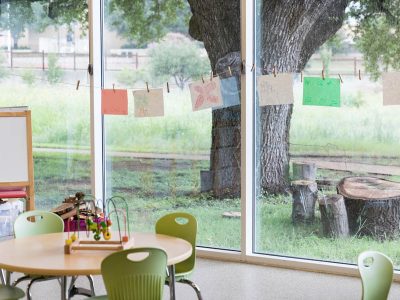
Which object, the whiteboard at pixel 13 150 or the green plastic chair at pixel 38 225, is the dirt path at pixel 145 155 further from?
the green plastic chair at pixel 38 225

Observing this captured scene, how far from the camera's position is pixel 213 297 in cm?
573

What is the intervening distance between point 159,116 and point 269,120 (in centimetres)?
106

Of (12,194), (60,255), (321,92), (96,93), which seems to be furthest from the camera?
(96,93)

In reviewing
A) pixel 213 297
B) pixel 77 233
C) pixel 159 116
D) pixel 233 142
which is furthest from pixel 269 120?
pixel 77 233

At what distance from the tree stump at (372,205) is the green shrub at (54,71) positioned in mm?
2932

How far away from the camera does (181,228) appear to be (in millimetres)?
5199

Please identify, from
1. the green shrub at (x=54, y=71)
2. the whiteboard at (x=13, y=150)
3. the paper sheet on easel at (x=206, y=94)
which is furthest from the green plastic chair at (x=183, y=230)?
the green shrub at (x=54, y=71)

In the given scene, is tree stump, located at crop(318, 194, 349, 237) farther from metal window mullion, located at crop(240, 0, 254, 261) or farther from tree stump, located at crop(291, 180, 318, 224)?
metal window mullion, located at crop(240, 0, 254, 261)

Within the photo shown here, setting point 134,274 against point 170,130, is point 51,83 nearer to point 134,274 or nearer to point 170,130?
point 170,130

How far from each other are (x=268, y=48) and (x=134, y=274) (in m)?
3.06

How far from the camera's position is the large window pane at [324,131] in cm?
615

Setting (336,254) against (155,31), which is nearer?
(336,254)

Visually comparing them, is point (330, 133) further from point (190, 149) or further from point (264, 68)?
point (190, 149)

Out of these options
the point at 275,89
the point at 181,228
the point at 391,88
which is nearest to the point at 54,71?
the point at 275,89
